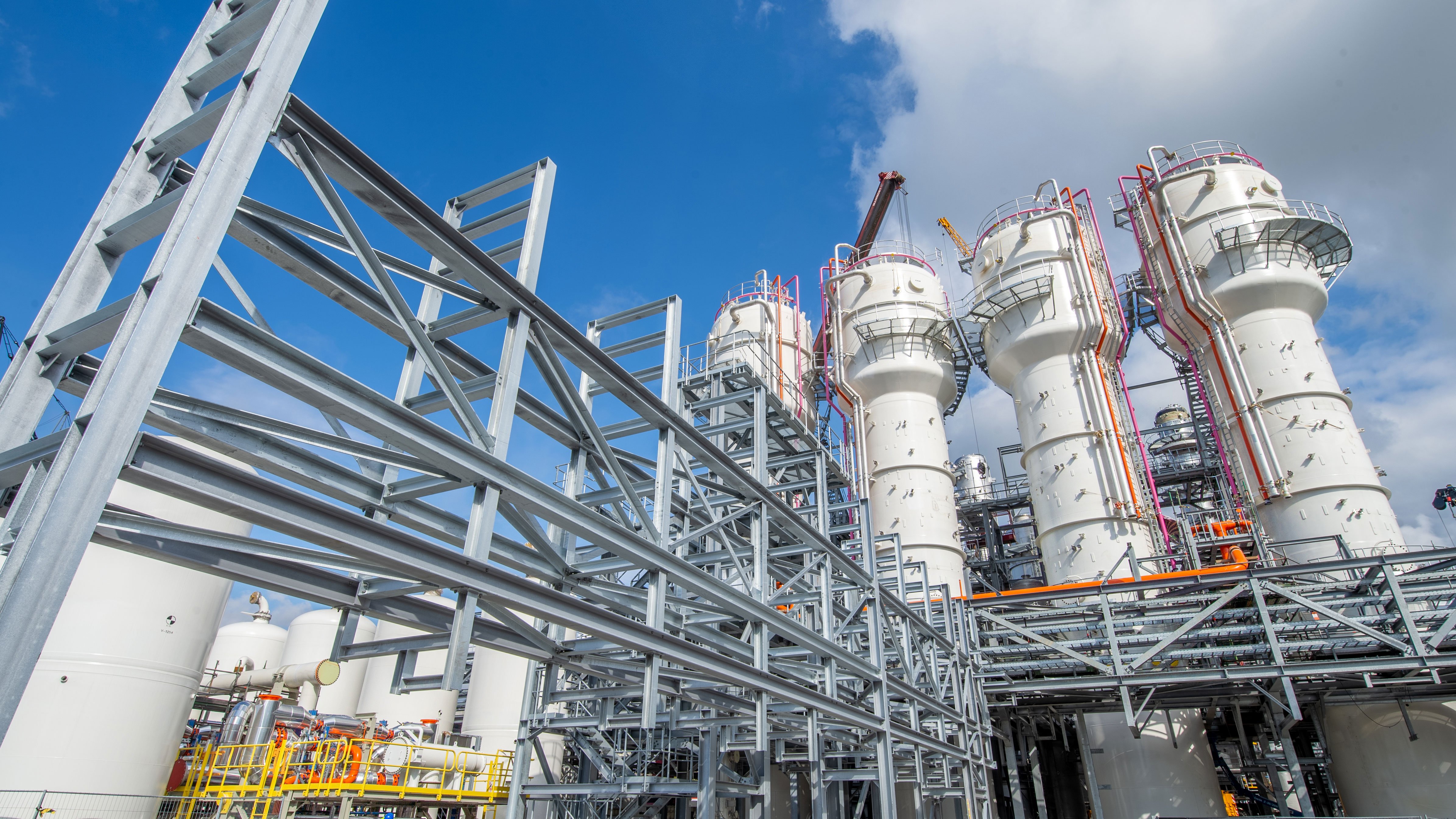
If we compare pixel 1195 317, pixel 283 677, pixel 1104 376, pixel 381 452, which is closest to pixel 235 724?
pixel 283 677

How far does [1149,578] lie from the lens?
15891 millimetres

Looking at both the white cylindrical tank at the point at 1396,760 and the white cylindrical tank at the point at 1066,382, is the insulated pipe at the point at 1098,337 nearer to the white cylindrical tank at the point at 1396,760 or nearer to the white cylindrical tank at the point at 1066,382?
the white cylindrical tank at the point at 1066,382

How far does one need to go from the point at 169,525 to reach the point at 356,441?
3.89 ft

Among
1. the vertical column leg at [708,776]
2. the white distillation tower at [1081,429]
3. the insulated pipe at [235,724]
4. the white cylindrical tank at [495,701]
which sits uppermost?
the white distillation tower at [1081,429]

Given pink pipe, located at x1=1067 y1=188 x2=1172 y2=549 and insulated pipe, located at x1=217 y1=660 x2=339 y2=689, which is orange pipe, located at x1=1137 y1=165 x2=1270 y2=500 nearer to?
pink pipe, located at x1=1067 y1=188 x2=1172 y2=549

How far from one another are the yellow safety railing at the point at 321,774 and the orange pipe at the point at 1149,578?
1190 centimetres

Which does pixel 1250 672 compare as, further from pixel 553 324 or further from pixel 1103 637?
pixel 553 324

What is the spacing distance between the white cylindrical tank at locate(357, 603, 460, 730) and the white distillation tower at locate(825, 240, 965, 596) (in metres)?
13.4

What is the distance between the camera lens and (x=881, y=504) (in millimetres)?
22266

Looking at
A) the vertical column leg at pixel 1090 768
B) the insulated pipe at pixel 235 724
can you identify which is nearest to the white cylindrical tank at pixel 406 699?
the insulated pipe at pixel 235 724

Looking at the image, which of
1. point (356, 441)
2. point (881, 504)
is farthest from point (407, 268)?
point (881, 504)

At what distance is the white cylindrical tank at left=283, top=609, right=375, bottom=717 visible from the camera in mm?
22672

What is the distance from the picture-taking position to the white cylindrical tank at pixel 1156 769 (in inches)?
650

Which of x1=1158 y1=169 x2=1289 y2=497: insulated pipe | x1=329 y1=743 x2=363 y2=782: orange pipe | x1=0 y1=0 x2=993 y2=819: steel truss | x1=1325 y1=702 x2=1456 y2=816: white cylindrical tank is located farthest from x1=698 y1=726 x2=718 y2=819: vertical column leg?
x1=1158 y1=169 x2=1289 y2=497: insulated pipe
